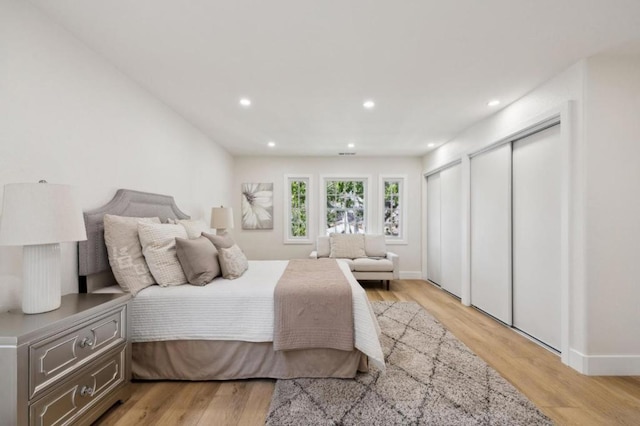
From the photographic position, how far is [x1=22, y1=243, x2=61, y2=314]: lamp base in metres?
1.42

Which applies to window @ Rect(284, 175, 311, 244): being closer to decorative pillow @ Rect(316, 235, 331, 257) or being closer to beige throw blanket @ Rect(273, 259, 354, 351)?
decorative pillow @ Rect(316, 235, 331, 257)

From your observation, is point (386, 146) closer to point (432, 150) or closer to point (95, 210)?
point (432, 150)

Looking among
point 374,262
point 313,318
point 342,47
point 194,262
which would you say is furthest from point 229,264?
point 374,262

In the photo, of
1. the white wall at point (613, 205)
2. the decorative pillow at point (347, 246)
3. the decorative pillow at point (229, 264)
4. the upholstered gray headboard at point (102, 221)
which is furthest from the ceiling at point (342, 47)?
the decorative pillow at point (347, 246)

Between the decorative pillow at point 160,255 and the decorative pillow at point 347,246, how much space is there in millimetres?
3198

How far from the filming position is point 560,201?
245cm

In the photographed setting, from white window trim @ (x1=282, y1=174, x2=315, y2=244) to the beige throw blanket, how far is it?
3543 millimetres

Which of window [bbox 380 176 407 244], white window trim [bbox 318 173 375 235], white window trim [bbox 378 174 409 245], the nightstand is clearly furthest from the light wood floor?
white window trim [bbox 318 173 375 235]

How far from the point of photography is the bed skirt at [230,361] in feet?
6.82

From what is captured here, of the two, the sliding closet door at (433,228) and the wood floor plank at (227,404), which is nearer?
the wood floor plank at (227,404)

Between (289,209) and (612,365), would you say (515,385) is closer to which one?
(612,365)

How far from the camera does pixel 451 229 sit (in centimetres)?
450

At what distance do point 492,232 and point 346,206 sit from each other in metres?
2.88

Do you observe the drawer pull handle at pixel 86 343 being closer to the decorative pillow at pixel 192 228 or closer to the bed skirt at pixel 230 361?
the bed skirt at pixel 230 361
